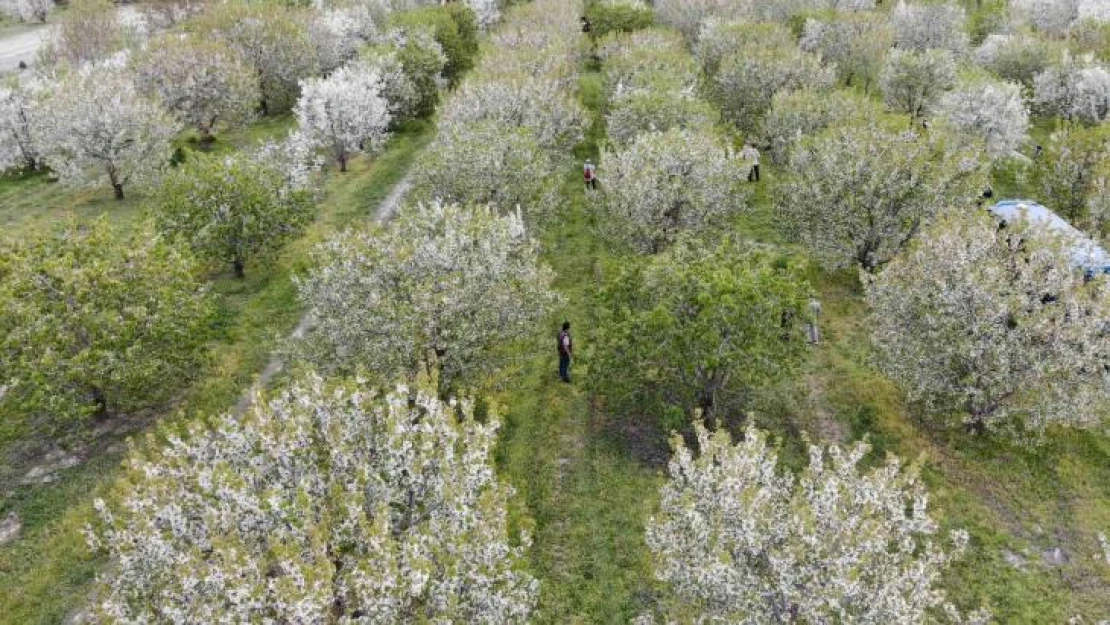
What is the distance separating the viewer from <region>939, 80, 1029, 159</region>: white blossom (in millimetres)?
45062

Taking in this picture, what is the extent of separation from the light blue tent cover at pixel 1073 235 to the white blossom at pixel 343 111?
36.2 m

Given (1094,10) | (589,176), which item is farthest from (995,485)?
(1094,10)

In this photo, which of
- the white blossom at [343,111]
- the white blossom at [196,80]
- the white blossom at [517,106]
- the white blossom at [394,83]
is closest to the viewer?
the white blossom at [517,106]

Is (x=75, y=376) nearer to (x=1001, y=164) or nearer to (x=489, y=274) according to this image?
(x=489, y=274)

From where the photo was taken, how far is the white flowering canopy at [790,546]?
14.0 meters

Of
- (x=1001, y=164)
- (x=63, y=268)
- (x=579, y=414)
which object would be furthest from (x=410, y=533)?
(x=1001, y=164)

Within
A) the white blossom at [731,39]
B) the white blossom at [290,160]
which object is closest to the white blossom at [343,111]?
the white blossom at [290,160]

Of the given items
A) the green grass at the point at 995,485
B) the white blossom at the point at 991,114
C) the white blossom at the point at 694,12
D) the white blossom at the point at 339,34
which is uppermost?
the white blossom at the point at 339,34

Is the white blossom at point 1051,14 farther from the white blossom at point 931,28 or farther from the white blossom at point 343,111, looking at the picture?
the white blossom at point 343,111

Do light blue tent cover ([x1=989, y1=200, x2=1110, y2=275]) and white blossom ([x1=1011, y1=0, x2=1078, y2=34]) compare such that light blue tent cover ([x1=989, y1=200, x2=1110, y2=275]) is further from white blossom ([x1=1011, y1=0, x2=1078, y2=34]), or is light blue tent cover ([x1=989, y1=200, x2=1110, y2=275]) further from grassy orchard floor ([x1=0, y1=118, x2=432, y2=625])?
white blossom ([x1=1011, y1=0, x2=1078, y2=34])

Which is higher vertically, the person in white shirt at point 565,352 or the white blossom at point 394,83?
the white blossom at point 394,83

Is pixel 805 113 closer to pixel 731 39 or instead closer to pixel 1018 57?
pixel 731 39

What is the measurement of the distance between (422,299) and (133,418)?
548 inches

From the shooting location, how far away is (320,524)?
1435 cm
